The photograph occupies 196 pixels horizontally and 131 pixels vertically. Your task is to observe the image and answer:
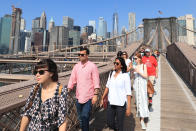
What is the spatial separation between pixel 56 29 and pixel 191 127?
153 metres

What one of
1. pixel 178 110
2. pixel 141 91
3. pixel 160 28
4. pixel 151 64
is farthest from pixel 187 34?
pixel 141 91

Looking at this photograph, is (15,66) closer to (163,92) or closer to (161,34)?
(163,92)

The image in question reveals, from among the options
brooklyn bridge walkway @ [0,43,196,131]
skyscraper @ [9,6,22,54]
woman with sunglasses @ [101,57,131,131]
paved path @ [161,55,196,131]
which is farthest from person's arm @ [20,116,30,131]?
skyscraper @ [9,6,22,54]

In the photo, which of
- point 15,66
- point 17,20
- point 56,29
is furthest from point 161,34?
point 17,20

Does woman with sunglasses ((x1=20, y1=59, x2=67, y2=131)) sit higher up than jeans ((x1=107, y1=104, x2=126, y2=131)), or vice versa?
woman with sunglasses ((x1=20, y1=59, x2=67, y2=131))

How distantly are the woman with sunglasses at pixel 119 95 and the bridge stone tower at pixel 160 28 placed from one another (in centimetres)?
3134

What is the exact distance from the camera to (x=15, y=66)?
61.8ft

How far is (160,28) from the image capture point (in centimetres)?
3234

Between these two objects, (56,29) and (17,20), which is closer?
(56,29)

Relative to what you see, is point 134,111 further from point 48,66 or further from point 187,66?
point 187,66

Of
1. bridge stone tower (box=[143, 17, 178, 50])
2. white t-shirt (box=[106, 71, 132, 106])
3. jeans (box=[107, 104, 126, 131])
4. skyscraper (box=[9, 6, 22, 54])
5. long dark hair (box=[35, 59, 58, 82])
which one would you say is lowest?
jeans (box=[107, 104, 126, 131])

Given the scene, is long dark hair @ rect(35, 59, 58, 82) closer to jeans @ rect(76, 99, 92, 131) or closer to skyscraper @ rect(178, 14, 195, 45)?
jeans @ rect(76, 99, 92, 131)

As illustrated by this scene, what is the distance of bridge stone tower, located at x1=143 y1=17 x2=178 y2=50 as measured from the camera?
3105 cm

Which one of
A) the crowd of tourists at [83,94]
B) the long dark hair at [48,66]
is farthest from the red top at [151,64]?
the long dark hair at [48,66]
